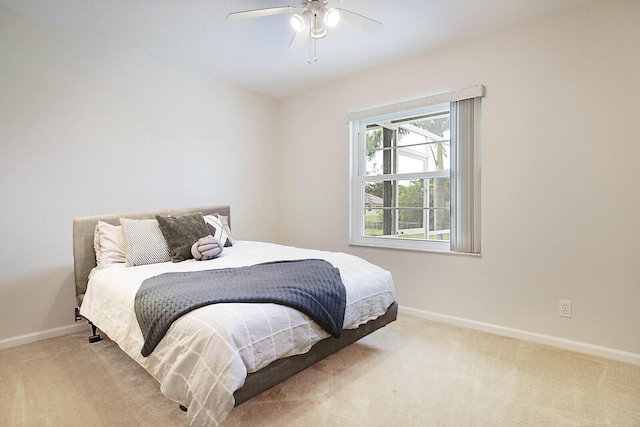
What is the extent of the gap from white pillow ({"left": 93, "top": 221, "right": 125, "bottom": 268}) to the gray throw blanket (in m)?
0.81

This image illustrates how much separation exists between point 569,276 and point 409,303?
1.32 metres

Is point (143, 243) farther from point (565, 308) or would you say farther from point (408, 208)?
point (565, 308)

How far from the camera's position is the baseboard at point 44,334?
2542 millimetres

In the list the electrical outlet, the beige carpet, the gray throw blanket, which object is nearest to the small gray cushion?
the gray throw blanket

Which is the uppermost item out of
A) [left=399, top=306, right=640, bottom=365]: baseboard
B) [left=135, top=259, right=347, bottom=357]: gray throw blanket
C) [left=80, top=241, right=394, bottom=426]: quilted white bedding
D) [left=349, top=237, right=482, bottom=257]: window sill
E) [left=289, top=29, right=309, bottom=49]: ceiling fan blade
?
[left=289, top=29, right=309, bottom=49]: ceiling fan blade

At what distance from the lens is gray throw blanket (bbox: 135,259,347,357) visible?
162cm

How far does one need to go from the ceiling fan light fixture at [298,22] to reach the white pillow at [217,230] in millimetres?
1796

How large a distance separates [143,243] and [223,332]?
62.1 inches

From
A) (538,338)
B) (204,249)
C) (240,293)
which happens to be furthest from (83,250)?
(538,338)

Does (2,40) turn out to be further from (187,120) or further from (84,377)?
(84,377)

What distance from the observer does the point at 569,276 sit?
8.16ft

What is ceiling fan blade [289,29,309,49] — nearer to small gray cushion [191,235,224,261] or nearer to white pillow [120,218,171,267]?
small gray cushion [191,235,224,261]

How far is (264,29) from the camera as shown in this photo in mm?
2727

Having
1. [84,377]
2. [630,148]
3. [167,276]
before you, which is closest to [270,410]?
[167,276]
